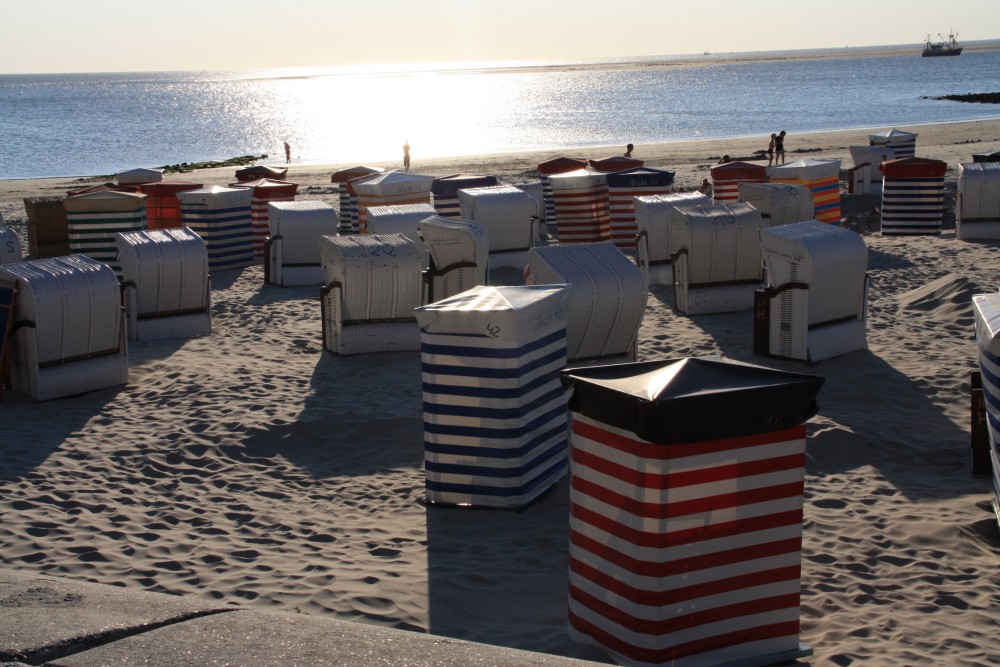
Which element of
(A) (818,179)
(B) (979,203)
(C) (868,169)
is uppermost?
(C) (868,169)

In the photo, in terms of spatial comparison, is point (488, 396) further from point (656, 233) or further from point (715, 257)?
point (656, 233)

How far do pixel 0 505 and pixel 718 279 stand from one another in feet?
27.2

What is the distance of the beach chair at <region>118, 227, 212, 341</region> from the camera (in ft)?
39.9

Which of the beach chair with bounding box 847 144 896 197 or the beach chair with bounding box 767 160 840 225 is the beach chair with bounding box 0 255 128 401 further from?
the beach chair with bounding box 847 144 896 197

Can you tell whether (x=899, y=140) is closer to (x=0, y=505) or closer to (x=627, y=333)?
(x=627, y=333)

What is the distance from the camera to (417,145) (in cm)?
6869

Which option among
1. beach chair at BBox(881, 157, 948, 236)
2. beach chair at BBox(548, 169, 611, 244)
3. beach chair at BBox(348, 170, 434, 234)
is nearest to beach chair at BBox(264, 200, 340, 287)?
beach chair at BBox(348, 170, 434, 234)

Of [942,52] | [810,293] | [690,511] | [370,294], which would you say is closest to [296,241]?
[370,294]

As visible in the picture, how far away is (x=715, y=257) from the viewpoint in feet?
42.0

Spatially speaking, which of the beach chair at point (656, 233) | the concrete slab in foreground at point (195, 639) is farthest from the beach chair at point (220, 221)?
the concrete slab in foreground at point (195, 639)

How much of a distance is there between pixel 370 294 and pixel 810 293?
14.3 ft

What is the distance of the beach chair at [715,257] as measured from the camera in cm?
1255

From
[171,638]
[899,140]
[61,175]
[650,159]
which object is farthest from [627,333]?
[61,175]

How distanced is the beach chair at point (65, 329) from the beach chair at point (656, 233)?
6.76m
